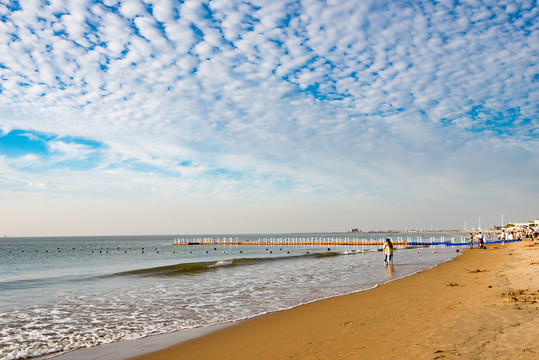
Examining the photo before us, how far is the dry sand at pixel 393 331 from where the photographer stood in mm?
6633

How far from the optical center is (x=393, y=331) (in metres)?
8.27

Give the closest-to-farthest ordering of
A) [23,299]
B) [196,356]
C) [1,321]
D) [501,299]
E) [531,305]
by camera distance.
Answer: [196,356] → [531,305] → [501,299] → [1,321] → [23,299]

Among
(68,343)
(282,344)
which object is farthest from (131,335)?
(282,344)

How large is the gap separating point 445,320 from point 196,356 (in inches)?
245

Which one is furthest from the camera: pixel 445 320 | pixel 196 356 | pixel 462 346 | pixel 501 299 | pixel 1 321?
pixel 1 321

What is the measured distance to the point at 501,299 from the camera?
1109 centimetres

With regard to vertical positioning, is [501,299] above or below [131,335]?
above

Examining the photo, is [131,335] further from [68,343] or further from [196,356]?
[196,356]

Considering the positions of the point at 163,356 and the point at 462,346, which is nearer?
the point at 462,346

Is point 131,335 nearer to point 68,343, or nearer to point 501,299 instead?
point 68,343

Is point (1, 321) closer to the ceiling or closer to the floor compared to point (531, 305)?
closer to the floor

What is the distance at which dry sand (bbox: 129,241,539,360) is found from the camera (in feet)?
21.8

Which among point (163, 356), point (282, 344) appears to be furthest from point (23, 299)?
point (282, 344)

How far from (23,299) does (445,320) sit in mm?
20321
